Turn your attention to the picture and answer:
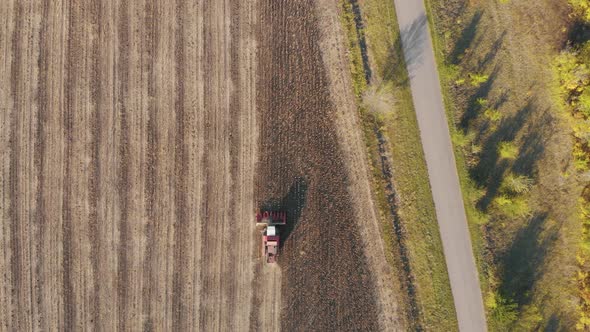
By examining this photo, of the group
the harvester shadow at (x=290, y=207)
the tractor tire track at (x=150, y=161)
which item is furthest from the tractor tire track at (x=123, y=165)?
the harvester shadow at (x=290, y=207)

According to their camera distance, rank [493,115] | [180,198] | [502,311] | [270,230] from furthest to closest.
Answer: [180,198]
[493,115]
[270,230]
[502,311]

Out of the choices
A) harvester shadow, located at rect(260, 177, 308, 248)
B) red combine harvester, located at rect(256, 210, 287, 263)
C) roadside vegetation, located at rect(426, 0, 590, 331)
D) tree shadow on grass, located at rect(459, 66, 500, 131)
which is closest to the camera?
red combine harvester, located at rect(256, 210, 287, 263)

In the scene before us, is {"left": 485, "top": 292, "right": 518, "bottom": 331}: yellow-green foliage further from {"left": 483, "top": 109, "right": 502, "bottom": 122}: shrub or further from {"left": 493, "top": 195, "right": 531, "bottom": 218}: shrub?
{"left": 483, "top": 109, "right": 502, "bottom": 122}: shrub

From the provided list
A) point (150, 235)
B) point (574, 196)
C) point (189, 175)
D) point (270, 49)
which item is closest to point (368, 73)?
point (270, 49)

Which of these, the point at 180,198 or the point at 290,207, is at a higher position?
the point at 180,198

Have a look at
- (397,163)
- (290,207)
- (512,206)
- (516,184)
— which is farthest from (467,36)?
(290,207)

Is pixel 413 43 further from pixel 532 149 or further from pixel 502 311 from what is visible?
pixel 502 311

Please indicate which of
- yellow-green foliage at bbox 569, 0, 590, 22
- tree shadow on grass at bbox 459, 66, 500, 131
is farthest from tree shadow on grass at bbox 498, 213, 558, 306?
yellow-green foliage at bbox 569, 0, 590, 22
